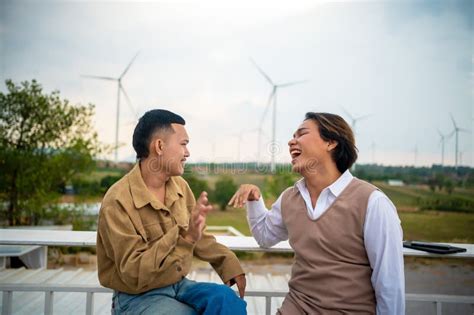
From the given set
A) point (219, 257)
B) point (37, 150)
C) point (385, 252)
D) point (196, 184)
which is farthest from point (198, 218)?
point (196, 184)

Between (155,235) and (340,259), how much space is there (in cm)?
70

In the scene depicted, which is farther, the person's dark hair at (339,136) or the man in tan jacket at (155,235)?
the person's dark hair at (339,136)

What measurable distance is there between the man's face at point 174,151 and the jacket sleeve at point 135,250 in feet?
0.82

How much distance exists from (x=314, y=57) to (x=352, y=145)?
976 centimetres

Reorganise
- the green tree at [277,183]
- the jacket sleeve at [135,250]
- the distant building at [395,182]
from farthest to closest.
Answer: the green tree at [277,183] < the distant building at [395,182] < the jacket sleeve at [135,250]

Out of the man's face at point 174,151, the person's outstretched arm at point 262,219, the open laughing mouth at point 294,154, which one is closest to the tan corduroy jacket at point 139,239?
the man's face at point 174,151

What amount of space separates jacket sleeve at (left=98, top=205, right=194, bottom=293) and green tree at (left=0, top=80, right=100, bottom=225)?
22.8ft

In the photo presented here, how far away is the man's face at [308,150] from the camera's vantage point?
1.75 m

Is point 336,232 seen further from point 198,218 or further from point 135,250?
point 135,250

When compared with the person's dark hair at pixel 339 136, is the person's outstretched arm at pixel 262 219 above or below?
below

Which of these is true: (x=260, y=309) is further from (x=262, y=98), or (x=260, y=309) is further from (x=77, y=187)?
(x=262, y=98)

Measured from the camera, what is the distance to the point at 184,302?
166 centimetres

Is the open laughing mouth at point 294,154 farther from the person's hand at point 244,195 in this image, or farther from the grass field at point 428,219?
the grass field at point 428,219

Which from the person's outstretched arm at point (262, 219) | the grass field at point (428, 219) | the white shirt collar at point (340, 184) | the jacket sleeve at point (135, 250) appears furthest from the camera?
the grass field at point (428, 219)
